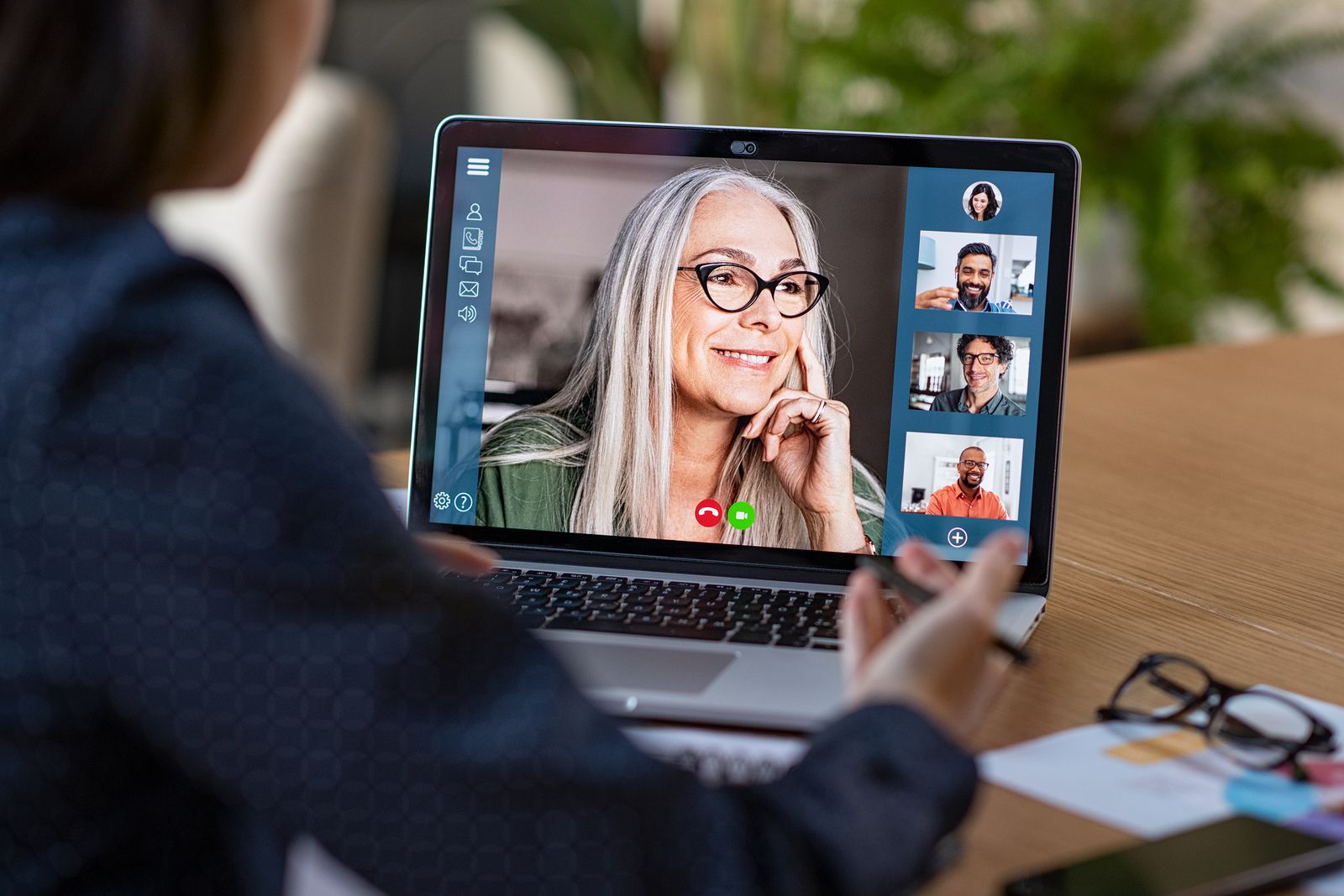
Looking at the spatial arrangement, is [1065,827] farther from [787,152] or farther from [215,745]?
[787,152]

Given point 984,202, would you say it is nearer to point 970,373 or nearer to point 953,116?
point 970,373

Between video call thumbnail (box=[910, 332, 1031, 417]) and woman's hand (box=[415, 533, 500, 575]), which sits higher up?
video call thumbnail (box=[910, 332, 1031, 417])

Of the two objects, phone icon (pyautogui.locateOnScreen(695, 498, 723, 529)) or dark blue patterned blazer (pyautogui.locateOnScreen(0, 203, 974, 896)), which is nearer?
dark blue patterned blazer (pyautogui.locateOnScreen(0, 203, 974, 896))

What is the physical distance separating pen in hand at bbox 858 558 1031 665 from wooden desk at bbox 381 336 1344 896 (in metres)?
0.08

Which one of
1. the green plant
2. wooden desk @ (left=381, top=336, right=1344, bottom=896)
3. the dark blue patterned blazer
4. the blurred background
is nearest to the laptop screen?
wooden desk @ (left=381, top=336, right=1344, bottom=896)

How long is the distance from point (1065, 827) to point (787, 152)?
1.61 feet

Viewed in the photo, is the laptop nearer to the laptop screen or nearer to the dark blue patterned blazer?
the laptop screen

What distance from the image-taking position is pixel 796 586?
0.88m

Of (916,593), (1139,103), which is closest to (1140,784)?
(916,593)

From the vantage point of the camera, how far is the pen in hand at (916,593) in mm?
587

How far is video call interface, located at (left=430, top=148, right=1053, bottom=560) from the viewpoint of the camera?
2.89ft

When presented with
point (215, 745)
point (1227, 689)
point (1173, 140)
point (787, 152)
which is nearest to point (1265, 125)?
point (1173, 140)

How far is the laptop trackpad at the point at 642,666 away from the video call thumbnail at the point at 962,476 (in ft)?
0.68

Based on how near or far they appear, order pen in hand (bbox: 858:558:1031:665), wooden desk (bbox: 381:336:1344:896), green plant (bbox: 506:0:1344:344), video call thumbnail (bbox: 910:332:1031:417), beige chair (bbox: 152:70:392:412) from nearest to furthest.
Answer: pen in hand (bbox: 858:558:1031:665)
wooden desk (bbox: 381:336:1344:896)
video call thumbnail (bbox: 910:332:1031:417)
beige chair (bbox: 152:70:392:412)
green plant (bbox: 506:0:1344:344)
